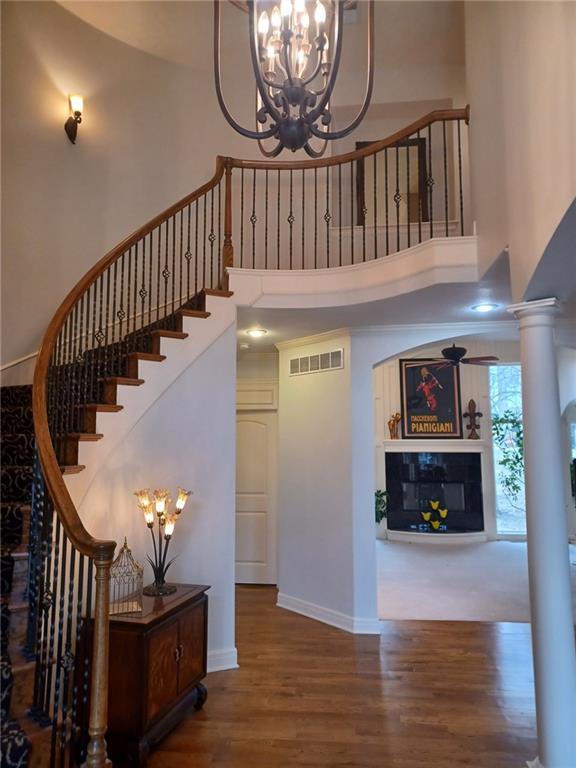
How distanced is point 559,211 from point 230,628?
361 centimetres

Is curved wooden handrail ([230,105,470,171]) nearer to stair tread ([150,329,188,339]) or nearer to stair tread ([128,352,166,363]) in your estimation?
stair tread ([150,329,188,339])

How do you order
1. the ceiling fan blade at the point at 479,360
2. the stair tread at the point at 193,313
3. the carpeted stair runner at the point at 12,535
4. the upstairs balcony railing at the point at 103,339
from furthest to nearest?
the ceiling fan blade at the point at 479,360, the stair tread at the point at 193,313, the upstairs balcony railing at the point at 103,339, the carpeted stair runner at the point at 12,535

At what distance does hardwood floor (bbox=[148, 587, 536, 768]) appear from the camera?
8.98 feet

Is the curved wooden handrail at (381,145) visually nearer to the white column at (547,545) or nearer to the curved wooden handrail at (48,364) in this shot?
the curved wooden handrail at (48,364)

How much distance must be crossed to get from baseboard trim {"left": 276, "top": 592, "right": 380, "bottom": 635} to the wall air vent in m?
2.36

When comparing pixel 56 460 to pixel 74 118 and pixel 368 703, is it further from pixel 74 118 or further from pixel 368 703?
pixel 74 118

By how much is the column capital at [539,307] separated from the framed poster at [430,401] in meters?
6.69

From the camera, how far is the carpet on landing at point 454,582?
5.16 m

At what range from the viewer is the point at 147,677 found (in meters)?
2.70

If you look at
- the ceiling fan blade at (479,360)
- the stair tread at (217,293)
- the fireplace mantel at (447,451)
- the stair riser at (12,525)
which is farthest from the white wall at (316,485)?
the fireplace mantel at (447,451)

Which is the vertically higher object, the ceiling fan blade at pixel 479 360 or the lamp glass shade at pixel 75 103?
the lamp glass shade at pixel 75 103

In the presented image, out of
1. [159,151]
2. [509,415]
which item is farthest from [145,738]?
[509,415]

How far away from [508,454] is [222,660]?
7182mm

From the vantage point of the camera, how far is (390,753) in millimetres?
2736
